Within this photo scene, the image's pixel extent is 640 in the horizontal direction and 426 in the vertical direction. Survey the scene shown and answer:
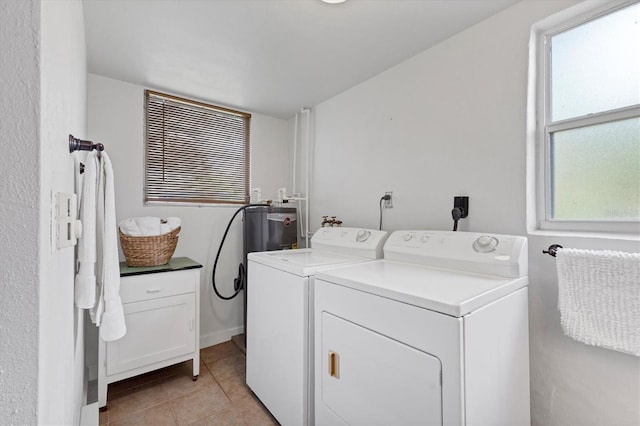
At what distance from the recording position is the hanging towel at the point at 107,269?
1.20m

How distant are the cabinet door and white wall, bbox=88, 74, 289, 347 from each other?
0.58 m

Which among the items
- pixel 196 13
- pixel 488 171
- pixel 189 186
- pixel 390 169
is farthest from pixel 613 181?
pixel 189 186

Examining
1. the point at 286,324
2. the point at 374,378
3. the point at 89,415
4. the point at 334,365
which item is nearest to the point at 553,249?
the point at 374,378

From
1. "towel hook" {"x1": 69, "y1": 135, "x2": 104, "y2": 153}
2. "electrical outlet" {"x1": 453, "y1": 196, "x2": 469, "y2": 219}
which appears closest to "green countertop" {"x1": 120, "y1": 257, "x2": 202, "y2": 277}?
"towel hook" {"x1": 69, "y1": 135, "x2": 104, "y2": 153}

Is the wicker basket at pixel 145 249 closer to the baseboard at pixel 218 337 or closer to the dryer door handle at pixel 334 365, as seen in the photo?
the baseboard at pixel 218 337

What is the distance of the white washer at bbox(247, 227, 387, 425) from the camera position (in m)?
1.46

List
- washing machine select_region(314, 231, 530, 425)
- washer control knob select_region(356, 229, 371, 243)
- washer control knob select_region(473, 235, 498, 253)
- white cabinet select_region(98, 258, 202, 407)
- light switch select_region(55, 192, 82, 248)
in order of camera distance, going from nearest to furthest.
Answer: light switch select_region(55, 192, 82, 248) < washing machine select_region(314, 231, 530, 425) < washer control knob select_region(473, 235, 498, 253) < white cabinet select_region(98, 258, 202, 407) < washer control knob select_region(356, 229, 371, 243)

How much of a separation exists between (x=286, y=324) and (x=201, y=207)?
1621mm

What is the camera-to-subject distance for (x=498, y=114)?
1547 mm

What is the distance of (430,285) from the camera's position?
1.14m

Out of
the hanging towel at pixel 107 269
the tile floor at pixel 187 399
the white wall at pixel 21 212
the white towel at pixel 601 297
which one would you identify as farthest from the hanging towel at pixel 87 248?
the white towel at pixel 601 297

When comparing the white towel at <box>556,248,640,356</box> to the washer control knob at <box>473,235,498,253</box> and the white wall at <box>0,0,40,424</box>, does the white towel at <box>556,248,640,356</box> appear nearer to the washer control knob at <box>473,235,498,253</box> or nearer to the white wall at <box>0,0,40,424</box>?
the washer control knob at <box>473,235,498,253</box>

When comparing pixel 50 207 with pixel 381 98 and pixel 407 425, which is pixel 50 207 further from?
pixel 381 98

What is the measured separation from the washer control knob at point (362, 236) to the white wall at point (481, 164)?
0.24m
